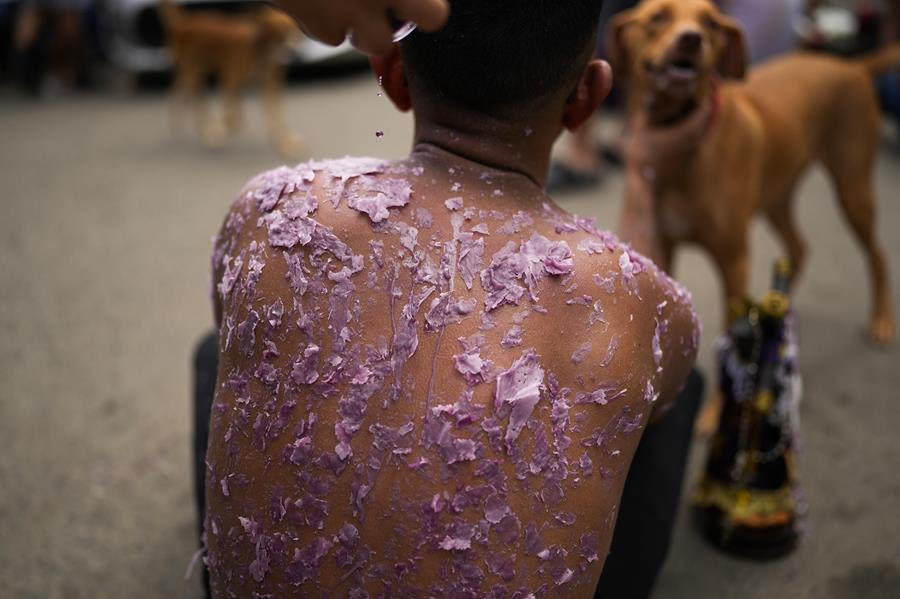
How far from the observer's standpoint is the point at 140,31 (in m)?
6.55

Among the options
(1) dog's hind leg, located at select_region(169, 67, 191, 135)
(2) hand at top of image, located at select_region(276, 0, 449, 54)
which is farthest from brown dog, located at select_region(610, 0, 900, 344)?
(1) dog's hind leg, located at select_region(169, 67, 191, 135)

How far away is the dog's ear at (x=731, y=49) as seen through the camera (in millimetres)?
2322

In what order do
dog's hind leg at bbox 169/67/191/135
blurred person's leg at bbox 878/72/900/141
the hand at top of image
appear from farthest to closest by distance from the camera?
dog's hind leg at bbox 169/67/191/135 → blurred person's leg at bbox 878/72/900/141 → the hand at top of image

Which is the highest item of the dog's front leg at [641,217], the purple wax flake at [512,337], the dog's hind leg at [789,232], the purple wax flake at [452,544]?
the purple wax flake at [512,337]

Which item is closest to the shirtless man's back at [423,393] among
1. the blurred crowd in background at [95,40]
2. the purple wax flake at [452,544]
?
the purple wax flake at [452,544]

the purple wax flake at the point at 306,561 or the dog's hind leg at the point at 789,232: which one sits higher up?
the purple wax flake at the point at 306,561

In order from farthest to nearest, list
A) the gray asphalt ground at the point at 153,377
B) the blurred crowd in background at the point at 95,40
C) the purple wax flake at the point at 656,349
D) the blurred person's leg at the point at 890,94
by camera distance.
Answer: the blurred crowd in background at the point at 95,40 < the blurred person's leg at the point at 890,94 < the gray asphalt ground at the point at 153,377 < the purple wax flake at the point at 656,349

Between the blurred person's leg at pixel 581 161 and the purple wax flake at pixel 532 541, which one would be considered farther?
the blurred person's leg at pixel 581 161

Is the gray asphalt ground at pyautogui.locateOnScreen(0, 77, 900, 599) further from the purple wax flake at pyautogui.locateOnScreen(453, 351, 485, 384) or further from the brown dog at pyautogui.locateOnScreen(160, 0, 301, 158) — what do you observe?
the purple wax flake at pyautogui.locateOnScreen(453, 351, 485, 384)

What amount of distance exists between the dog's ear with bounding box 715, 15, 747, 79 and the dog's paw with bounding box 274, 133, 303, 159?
11.2 feet

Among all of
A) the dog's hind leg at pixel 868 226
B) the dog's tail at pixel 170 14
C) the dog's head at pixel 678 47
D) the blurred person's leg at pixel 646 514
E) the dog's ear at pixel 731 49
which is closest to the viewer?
the blurred person's leg at pixel 646 514

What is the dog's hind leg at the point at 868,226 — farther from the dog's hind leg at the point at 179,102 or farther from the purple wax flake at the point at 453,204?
the dog's hind leg at the point at 179,102

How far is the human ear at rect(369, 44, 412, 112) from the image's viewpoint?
47.4 inches

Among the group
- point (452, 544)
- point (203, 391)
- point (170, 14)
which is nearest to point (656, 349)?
point (452, 544)
